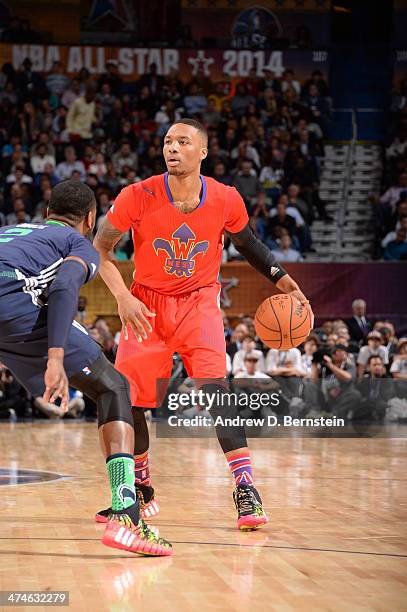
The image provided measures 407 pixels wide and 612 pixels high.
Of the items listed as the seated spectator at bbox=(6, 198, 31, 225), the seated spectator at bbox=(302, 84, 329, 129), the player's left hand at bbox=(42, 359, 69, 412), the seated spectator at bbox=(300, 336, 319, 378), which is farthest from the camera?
the seated spectator at bbox=(302, 84, 329, 129)

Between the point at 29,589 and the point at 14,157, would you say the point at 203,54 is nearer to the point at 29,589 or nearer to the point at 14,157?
the point at 14,157

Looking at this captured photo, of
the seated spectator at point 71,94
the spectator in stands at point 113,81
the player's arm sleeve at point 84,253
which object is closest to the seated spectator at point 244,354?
the seated spectator at point 71,94

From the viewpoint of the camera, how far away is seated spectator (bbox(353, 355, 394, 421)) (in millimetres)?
12445

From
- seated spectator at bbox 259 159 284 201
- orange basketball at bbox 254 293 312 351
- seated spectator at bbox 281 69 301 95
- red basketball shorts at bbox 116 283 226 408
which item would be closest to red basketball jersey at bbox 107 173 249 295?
red basketball shorts at bbox 116 283 226 408

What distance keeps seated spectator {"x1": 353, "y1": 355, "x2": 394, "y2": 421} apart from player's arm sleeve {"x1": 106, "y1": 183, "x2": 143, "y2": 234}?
22.9ft

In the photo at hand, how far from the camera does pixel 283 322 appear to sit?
6.46m

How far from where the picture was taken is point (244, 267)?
14.3 m

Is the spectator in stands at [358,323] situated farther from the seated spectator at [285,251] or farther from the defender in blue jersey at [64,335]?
the defender in blue jersey at [64,335]

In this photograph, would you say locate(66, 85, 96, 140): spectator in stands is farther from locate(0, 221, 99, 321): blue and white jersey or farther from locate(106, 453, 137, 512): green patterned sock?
locate(106, 453, 137, 512): green patterned sock

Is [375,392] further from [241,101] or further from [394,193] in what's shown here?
[241,101]

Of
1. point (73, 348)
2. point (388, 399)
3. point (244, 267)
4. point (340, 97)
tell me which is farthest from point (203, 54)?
point (73, 348)

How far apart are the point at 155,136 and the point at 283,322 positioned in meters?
11.5

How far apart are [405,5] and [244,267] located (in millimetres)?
10047

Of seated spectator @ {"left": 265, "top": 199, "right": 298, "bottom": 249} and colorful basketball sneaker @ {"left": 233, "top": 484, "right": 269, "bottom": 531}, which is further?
seated spectator @ {"left": 265, "top": 199, "right": 298, "bottom": 249}
